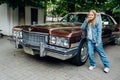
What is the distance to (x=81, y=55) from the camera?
5055 millimetres

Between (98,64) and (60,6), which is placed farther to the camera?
(60,6)

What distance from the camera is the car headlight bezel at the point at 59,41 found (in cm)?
429

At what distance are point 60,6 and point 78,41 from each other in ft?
30.1

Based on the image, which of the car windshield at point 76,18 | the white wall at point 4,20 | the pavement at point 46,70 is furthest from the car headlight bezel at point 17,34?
the white wall at point 4,20

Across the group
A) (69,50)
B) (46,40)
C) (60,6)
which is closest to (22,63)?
(46,40)

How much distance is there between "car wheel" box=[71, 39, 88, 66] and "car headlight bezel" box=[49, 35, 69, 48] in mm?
682

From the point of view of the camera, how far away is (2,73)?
4.43 m

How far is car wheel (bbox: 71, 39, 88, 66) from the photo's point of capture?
4.87 meters

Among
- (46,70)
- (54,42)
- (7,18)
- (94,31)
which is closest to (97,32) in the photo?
(94,31)

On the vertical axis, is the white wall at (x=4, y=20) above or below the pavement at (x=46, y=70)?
above

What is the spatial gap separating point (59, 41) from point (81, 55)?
103 centimetres

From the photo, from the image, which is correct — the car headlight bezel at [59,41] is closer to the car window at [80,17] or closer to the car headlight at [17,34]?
the car headlight at [17,34]

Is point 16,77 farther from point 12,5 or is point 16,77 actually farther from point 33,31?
point 12,5

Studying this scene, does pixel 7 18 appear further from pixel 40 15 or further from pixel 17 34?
pixel 17 34
